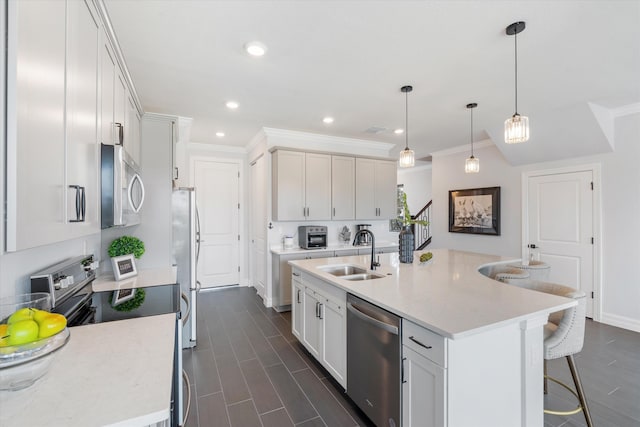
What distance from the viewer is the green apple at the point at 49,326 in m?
0.92

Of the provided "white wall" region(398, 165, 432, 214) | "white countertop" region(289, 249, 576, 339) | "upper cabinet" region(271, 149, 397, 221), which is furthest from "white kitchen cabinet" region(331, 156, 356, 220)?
"white wall" region(398, 165, 432, 214)

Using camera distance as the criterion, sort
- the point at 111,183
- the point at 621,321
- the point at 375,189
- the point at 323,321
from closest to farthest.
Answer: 1. the point at 111,183
2. the point at 323,321
3. the point at 621,321
4. the point at 375,189

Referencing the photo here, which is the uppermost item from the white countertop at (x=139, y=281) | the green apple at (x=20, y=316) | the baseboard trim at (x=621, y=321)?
the green apple at (x=20, y=316)

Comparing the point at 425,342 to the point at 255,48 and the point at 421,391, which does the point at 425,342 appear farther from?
the point at 255,48

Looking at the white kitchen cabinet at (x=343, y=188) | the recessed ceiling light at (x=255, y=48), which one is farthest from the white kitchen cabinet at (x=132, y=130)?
the white kitchen cabinet at (x=343, y=188)

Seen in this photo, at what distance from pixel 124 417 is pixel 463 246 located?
6.07 meters

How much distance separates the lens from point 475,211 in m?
5.52

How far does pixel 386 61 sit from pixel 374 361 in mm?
2342

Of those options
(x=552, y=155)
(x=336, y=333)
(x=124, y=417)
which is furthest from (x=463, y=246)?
(x=124, y=417)

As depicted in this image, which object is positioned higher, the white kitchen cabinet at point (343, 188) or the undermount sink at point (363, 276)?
the white kitchen cabinet at point (343, 188)

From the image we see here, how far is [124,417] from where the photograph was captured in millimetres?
757

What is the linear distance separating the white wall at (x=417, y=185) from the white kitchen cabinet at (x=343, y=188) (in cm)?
431

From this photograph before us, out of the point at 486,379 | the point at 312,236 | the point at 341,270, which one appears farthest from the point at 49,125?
the point at 312,236

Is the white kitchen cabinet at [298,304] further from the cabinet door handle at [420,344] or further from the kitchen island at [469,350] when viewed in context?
the cabinet door handle at [420,344]
